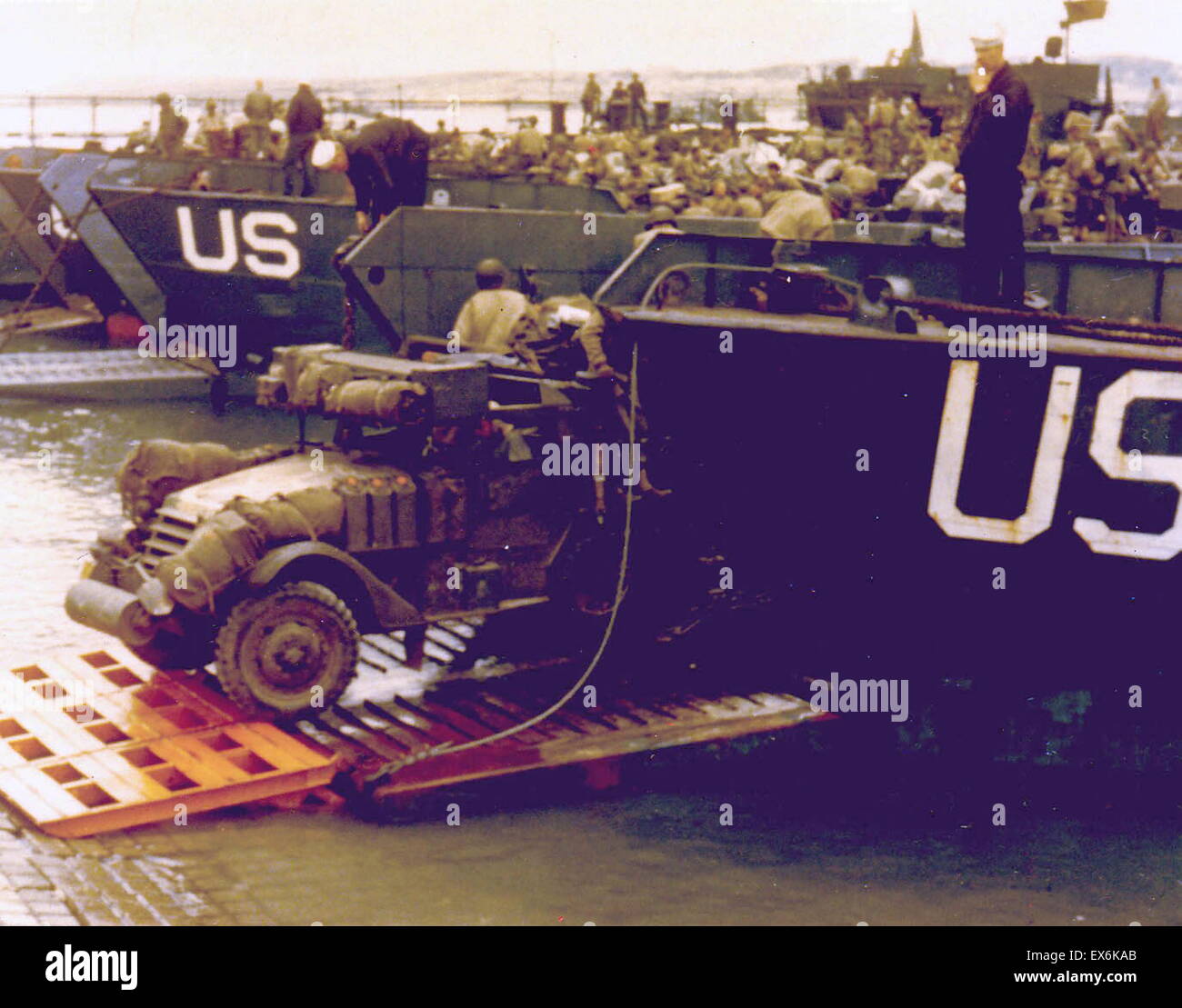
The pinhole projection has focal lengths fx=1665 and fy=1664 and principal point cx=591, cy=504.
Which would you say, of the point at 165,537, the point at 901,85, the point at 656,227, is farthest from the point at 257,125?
the point at 901,85

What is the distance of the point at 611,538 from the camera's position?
736 cm

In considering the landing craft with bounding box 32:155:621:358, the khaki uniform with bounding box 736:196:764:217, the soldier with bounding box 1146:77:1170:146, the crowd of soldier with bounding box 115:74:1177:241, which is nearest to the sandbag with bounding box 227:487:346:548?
the crowd of soldier with bounding box 115:74:1177:241

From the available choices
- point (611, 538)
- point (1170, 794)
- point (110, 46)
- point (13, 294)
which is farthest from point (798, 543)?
point (13, 294)

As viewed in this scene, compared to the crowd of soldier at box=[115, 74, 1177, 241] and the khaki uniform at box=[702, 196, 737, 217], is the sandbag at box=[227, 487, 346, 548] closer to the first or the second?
the crowd of soldier at box=[115, 74, 1177, 241]

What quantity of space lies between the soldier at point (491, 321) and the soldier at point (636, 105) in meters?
21.9

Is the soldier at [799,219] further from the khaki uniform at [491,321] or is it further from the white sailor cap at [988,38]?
the white sailor cap at [988,38]

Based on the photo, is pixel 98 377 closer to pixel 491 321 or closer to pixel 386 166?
pixel 386 166

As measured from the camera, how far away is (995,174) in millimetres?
7117

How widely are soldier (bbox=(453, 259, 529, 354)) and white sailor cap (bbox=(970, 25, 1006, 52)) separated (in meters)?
2.43

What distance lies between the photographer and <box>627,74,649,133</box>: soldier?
2947 centimetres

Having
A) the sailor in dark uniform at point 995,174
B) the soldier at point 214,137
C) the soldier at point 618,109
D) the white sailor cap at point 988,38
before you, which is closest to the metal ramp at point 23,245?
the soldier at point 214,137
